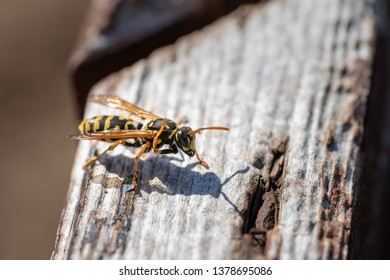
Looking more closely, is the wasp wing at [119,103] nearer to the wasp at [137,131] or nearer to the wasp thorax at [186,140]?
the wasp at [137,131]

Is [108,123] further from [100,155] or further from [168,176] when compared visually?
[168,176]

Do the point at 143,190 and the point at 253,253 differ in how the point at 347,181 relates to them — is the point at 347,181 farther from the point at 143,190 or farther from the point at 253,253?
the point at 143,190

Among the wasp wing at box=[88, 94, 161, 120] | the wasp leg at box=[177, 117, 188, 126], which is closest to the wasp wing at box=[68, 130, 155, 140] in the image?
the wasp wing at box=[88, 94, 161, 120]

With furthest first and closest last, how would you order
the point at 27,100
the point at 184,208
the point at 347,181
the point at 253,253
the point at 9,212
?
the point at 27,100
the point at 9,212
the point at 347,181
the point at 184,208
the point at 253,253

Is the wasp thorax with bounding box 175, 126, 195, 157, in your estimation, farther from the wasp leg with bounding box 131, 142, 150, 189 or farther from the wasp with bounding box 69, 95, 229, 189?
the wasp leg with bounding box 131, 142, 150, 189

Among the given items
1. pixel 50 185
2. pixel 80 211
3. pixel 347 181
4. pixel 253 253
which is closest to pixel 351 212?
pixel 347 181

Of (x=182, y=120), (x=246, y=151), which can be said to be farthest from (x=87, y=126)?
(x=246, y=151)
